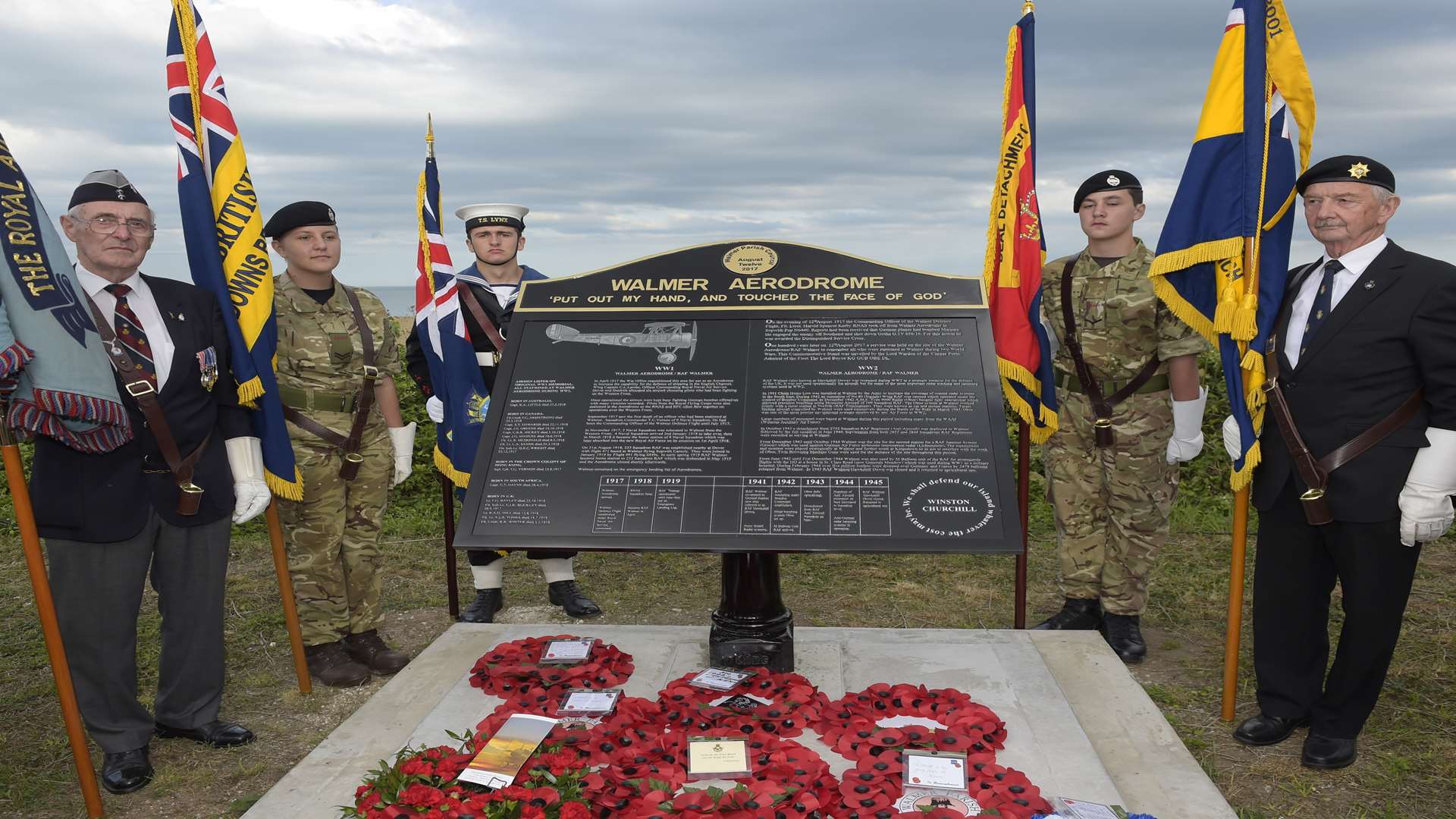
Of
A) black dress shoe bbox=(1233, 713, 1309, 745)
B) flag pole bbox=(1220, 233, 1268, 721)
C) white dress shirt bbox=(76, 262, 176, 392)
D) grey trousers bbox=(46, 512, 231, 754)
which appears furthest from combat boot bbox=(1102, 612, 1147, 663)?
white dress shirt bbox=(76, 262, 176, 392)

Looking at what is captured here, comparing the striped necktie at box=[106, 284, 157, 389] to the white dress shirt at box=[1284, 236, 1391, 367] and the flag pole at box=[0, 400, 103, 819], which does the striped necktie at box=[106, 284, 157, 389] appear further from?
the white dress shirt at box=[1284, 236, 1391, 367]

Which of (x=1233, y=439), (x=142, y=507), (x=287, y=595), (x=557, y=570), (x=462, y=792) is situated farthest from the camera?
(x=557, y=570)

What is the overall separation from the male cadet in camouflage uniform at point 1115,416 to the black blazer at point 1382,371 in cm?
89

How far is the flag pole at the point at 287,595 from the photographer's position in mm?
4621

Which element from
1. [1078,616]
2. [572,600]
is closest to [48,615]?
[572,600]

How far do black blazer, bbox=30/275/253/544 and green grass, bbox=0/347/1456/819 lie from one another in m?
1.14

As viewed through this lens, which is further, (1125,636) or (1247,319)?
(1125,636)

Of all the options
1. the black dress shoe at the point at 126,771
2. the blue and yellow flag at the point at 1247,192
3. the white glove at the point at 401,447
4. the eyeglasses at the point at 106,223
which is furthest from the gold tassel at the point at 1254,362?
the black dress shoe at the point at 126,771

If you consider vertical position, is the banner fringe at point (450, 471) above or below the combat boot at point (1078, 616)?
above

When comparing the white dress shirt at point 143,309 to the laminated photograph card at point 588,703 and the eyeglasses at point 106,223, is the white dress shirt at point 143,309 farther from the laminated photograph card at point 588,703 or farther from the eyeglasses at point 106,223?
the laminated photograph card at point 588,703

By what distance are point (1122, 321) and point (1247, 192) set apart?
2.91ft

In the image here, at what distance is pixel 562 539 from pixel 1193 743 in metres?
2.96

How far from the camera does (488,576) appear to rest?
585 centimetres

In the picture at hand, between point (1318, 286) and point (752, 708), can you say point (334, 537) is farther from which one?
point (1318, 286)
